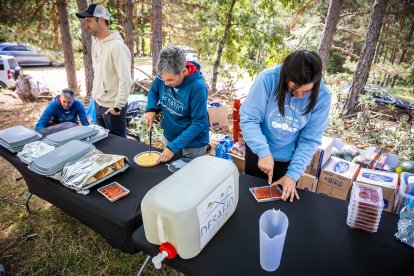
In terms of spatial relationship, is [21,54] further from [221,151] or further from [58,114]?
[221,151]

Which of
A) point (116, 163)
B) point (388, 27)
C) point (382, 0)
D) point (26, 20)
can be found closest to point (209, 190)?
point (116, 163)

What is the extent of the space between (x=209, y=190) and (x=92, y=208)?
744mm

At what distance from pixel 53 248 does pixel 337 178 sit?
263cm

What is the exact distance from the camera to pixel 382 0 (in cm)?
465

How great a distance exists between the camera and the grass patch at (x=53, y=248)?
188cm

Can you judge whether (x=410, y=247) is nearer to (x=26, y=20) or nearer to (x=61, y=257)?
(x=61, y=257)

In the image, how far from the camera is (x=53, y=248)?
204 centimetres

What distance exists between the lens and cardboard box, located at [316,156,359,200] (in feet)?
7.93

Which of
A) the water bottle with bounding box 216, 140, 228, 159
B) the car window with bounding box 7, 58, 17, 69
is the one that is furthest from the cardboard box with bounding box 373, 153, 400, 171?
the car window with bounding box 7, 58, 17, 69

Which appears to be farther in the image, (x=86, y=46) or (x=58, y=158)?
(x=86, y=46)

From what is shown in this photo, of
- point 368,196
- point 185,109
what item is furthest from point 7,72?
point 368,196

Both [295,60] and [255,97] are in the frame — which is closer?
[295,60]

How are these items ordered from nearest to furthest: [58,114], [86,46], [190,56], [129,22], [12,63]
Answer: [58,114]
[190,56]
[86,46]
[129,22]
[12,63]

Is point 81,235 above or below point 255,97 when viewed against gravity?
below
